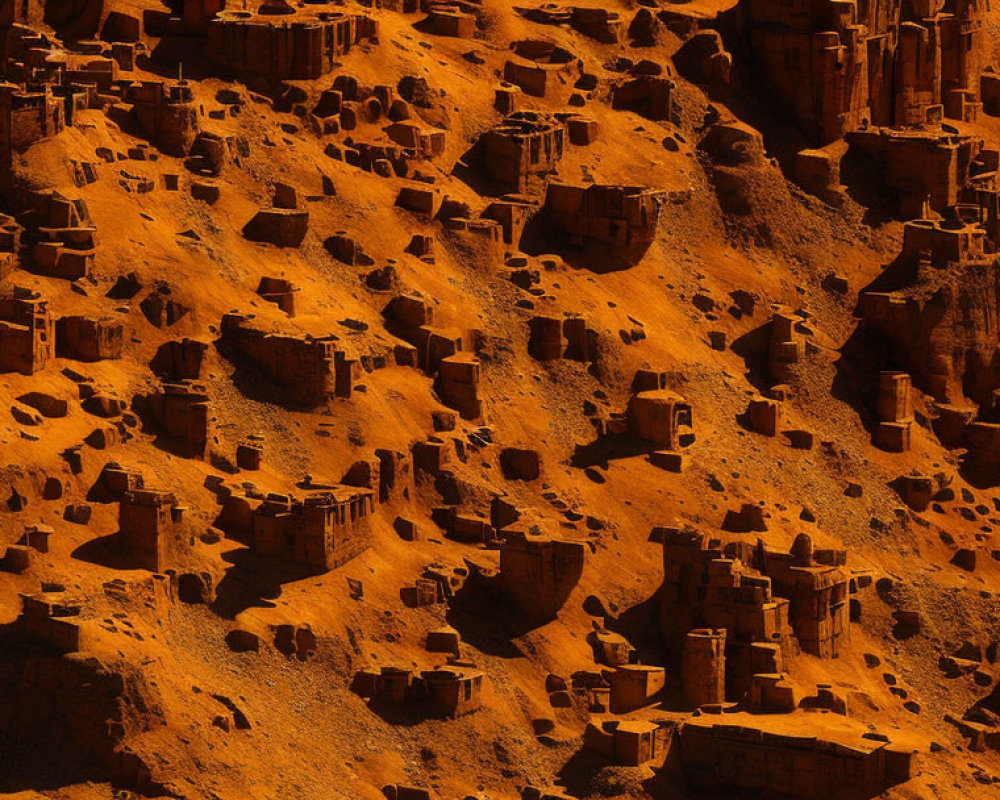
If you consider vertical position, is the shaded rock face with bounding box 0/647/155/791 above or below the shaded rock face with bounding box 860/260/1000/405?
below

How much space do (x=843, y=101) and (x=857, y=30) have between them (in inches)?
63.6

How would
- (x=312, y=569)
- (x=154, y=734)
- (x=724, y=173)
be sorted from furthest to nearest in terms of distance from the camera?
(x=724, y=173)
(x=312, y=569)
(x=154, y=734)

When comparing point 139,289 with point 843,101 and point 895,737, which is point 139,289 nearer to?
point 895,737

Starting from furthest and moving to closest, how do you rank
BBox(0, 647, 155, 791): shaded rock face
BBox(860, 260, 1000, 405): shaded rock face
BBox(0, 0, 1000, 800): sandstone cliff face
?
BBox(860, 260, 1000, 405): shaded rock face < BBox(0, 0, 1000, 800): sandstone cliff face < BBox(0, 647, 155, 791): shaded rock face

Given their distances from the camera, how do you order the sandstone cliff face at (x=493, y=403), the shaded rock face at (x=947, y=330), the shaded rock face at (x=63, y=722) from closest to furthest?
the shaded rock face at (x=63, y=722)
the sandstone cliff face at (x=493, y=403)
the shaded rock face at (x=947, y=330)

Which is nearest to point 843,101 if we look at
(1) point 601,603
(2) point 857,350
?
(2) point 857,350

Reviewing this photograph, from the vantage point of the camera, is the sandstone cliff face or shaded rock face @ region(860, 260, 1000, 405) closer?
the sandstone cliff face

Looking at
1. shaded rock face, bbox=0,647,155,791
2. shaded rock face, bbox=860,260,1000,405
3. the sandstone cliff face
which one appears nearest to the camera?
shaded rock face, bbox=0,647,155,791

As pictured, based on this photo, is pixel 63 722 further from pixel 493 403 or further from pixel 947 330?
pixel 947 330

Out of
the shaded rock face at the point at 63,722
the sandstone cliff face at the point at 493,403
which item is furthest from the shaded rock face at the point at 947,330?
the shaded rock face at the point at 63,722

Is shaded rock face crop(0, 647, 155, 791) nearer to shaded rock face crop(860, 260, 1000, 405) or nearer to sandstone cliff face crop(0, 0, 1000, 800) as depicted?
sandstone cliff face crop(0, 0, 1000, 800)

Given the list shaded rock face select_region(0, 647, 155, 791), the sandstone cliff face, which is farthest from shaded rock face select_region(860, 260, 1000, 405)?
shaded rock face select_region(0, 647, 155, 791)

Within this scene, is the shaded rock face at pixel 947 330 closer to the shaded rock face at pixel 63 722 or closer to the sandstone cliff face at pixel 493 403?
the sandstone cliff face at pixel 493 403

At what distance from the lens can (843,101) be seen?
83938mm
